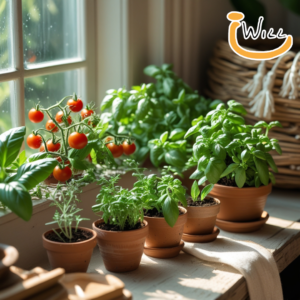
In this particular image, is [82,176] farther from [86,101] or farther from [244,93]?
[244,93]

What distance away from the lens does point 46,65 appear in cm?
132

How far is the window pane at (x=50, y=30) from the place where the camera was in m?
1.26

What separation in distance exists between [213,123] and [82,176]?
40cm

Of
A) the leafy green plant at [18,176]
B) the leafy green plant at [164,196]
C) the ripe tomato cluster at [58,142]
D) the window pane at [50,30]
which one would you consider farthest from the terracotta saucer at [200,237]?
the window pane at [50,30]

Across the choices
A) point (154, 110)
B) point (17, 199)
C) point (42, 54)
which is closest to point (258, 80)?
point (154, 110)

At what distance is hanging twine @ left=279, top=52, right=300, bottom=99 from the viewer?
141 centimetres

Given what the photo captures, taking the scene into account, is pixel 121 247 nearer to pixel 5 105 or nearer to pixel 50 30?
pixel 5 105

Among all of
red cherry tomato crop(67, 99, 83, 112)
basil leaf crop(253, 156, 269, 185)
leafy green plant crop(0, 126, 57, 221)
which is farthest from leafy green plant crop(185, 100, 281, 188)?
leafy green plant crop(0, 126, 57, 221)

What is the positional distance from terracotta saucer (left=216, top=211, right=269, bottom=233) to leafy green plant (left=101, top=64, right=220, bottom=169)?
212 millimetres

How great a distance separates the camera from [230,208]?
48.5 inches

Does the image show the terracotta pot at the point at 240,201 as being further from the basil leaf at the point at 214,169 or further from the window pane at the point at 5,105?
the window pane at the point at 5,105

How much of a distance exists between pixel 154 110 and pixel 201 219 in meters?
0.42

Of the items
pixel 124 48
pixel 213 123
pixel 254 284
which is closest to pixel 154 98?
pixel 124 48

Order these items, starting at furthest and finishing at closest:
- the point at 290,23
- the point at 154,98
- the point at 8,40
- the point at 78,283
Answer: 1. the point at 290,23
2. the point at 154,98
3. the point at 8,40
4. the point at 78,283
